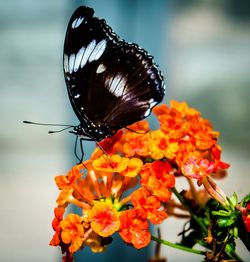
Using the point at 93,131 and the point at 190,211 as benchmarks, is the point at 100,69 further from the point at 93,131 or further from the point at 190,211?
the point at 190,211

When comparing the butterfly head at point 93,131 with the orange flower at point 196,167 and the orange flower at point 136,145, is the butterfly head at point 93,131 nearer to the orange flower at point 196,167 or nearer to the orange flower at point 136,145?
the orange flower at point 136,145

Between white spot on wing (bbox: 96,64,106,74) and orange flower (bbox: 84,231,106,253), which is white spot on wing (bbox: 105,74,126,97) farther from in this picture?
orange flower (bbox: 84,231,106,253)

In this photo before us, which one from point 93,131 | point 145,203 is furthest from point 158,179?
point 93,131

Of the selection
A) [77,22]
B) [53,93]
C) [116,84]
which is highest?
[77,22]

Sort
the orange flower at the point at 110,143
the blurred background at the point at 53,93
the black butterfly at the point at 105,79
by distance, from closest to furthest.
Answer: the orange flower at the point at 110,143 → the black butterfly at the point at 105,79 → the blurred background at the point at 53,93

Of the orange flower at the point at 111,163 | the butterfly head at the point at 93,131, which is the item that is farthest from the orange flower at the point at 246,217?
the butterfly head at the point at 93,131

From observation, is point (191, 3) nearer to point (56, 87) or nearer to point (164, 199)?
point (56, 87)

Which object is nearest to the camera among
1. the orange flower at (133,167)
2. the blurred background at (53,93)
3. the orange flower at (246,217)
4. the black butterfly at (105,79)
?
the orange flower at (246,217)

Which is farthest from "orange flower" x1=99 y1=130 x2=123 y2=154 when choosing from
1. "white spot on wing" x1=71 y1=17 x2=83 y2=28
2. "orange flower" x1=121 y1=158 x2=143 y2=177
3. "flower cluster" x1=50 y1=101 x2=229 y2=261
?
"white spot on wing" x1=71 y1=17 x2=83 y2=28
